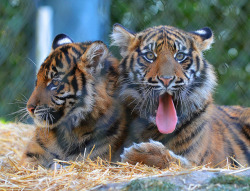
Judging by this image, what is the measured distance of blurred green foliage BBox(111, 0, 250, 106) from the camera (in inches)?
140

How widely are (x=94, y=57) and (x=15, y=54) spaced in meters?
2.02

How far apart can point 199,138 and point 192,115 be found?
150 mm

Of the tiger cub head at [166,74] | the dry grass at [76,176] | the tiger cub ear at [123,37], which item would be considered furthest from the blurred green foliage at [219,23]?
the dry grass at [76,176]

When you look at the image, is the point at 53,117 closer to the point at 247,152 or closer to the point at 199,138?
the point at 199,138

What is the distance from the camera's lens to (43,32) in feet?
10.1

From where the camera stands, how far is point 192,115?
7.65 feet

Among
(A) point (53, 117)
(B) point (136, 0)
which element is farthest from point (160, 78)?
(B) point (136, 0)

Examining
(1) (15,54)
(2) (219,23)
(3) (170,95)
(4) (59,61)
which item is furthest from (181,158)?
(1) (15,54)

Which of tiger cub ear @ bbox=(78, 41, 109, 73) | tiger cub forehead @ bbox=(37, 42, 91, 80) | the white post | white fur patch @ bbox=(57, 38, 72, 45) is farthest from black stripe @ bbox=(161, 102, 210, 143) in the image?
the white post

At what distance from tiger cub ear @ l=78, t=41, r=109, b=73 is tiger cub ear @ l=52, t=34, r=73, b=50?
14.0 inches

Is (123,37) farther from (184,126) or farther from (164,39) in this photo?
(184,126)

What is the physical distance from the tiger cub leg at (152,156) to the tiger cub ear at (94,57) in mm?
534

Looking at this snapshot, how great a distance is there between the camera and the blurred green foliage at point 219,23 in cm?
356

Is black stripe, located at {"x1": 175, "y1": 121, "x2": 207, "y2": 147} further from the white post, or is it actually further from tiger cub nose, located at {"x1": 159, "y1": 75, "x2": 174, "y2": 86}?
the white post
